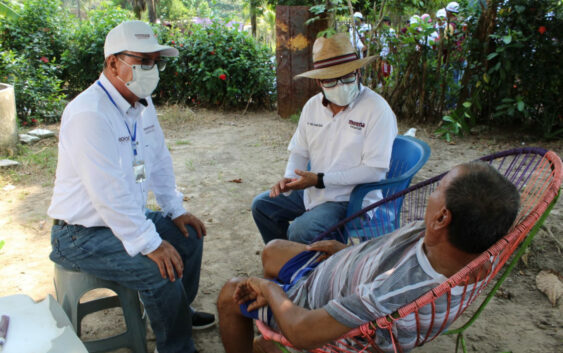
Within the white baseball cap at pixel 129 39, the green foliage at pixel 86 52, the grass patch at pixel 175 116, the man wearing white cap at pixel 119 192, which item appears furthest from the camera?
the green foliage at pixel 86 52

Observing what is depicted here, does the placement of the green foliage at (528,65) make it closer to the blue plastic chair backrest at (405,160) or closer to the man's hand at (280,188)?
the blue plastic chair backrest at (405,160)

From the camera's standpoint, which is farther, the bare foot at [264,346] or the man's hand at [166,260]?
the bare foot at [264,346]

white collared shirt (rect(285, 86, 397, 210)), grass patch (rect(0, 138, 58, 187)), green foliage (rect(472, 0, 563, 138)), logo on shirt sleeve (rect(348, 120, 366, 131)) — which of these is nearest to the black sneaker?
white collared shirt (rect(285, 86, 397, 210))

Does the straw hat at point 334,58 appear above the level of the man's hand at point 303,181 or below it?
above

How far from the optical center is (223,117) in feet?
27.7

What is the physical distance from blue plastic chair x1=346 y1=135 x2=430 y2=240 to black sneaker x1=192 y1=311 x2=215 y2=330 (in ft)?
3.30

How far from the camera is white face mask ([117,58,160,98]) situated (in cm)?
224

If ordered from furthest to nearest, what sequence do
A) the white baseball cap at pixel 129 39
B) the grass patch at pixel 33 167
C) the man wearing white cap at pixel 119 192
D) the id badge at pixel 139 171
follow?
the grass patch at pixel 33 167 < the id badge at pixel 139 171 < the white baseball cap at pixel 129 39 < the man wearing white cap at pixel 119 192

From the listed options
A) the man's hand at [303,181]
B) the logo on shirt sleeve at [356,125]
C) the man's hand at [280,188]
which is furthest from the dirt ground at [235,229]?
the logo on shirt sleeve at [356,125]

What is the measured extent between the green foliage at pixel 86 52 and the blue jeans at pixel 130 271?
7.97 metres

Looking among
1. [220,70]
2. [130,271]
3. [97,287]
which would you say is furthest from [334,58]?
[220,70]

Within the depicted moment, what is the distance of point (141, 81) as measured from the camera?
7.45 ft

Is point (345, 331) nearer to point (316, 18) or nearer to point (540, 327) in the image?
point (540, 327)

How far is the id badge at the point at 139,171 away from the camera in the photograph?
7.44 ft
